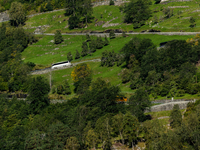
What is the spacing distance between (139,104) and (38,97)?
42815 mm

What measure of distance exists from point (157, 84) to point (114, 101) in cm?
1692

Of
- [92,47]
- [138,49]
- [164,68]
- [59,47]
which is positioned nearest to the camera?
[164,68]

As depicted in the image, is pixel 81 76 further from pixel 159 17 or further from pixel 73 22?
pixel 73 22

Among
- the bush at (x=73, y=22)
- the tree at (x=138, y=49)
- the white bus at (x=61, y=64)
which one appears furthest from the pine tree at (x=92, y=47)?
the bush at (x=73, y=22)

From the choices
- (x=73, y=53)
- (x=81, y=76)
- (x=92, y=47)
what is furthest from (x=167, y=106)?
(x=73, y=53)

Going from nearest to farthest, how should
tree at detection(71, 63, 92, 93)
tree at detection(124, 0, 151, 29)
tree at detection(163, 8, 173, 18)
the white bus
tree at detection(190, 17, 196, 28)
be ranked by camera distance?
tree at detection(71, 63, 92, 93) < tree at detection(190, 17, 196, 28) < the white bus < tree at detection(163, 8, 173, 18) < tree at detection(124, 0, 151, 29)

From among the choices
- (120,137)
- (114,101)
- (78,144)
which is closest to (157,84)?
(114,101)

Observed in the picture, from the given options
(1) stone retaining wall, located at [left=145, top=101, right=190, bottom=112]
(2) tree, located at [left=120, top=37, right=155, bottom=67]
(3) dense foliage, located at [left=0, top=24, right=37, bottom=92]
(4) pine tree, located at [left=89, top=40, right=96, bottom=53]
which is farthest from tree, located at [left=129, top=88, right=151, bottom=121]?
(4) pine tree, located at [left=89, top=40, right=96, bottom=53]

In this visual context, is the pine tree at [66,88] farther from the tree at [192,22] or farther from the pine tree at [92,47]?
the tree at [192,22]

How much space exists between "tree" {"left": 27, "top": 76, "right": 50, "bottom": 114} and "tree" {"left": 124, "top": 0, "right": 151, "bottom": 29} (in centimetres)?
6789

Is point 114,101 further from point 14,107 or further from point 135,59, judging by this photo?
point 14,107

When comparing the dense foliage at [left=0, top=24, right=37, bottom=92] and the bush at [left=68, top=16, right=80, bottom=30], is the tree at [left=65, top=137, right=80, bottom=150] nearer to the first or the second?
the dense foliage at [left=0, top=24, right=37, bottom=92]

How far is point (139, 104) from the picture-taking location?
73.5 m

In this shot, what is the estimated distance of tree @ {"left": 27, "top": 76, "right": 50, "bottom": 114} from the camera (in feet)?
331
